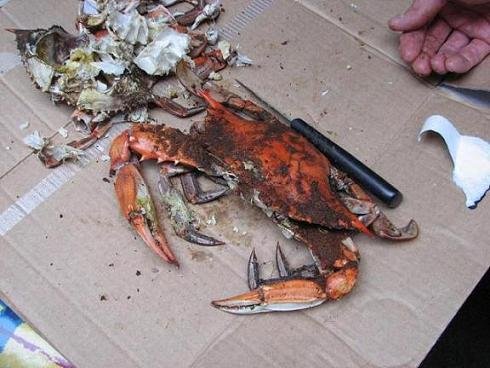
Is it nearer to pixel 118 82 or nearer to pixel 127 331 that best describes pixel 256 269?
pixel 127 331

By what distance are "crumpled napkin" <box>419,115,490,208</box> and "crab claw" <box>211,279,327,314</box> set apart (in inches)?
17.5

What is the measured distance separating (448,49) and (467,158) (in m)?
0.36

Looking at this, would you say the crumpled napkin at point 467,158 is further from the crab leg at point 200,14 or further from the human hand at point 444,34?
the crab leg at point 200,14

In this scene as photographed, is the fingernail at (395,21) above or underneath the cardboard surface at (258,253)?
above

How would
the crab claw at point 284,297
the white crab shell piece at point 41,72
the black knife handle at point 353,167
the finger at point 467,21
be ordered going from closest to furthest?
the crab claw at point 284,297, the black knife handle at point 353,167, the white crab shell piece at point 41,72, the finger at point 467,21

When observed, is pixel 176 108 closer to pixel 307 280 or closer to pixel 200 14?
pixel 200 14

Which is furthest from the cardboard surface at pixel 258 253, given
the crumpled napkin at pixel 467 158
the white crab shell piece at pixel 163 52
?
the white crab shell piece at pixel 163 52

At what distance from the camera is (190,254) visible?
143 centimetres

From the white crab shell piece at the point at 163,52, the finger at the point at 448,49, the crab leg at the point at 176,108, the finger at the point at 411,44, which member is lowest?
the crab leg at the point at 176,108

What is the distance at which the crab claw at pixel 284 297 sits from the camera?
1.30 m

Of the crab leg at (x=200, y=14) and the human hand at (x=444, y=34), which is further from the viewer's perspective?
the crab leg at (x=200, y=14)

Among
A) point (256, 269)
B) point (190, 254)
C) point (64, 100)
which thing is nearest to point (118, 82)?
point (64, 100)

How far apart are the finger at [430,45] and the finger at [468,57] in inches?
2.2

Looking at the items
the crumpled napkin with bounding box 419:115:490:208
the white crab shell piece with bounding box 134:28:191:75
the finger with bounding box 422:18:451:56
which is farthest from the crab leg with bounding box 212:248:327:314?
the finger with bounding box 422:18:451:56
